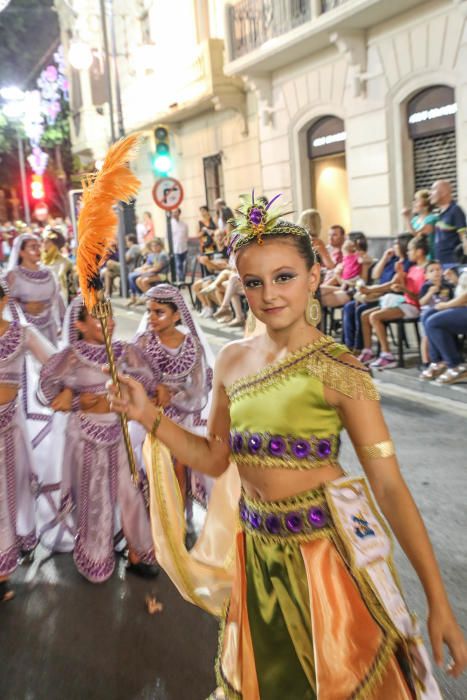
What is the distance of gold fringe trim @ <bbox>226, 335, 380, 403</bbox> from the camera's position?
2135 millimetres

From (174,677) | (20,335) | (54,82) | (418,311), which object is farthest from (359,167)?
(54,82)

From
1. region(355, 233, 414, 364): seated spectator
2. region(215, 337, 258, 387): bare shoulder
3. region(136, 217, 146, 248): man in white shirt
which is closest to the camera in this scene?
region(215, 337, 258, 387): bare shoulder

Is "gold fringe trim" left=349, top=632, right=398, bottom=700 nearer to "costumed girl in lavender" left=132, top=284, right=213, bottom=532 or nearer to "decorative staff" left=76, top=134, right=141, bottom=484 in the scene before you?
"decorative staff" left=76, top=134, right=141, bottom=484

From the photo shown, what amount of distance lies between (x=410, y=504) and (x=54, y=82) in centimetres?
4377

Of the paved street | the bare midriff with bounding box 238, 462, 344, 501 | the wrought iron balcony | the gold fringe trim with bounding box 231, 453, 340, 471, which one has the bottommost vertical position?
the paved street

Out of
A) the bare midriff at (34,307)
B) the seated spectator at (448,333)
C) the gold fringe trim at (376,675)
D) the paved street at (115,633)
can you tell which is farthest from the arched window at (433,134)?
the gold fringe trim at (376,675)

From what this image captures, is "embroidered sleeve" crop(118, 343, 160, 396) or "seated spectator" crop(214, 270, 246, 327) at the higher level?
"seated spectator" crop(214, 270, 246, 327)

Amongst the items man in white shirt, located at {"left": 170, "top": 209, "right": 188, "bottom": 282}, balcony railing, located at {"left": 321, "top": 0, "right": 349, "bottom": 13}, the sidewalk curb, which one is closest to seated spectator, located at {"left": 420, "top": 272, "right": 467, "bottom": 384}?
the sidewalk curb

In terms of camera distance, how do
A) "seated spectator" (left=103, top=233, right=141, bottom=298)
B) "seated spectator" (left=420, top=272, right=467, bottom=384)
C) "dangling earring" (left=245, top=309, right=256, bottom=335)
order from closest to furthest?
"dangling earring" (left=245, top=309, right=256, bottom=335), "seated spectator" (left=420, top=272, right=467, bottom=384), "seated spectator" (left=103, top=233, right=141, bottom=298)

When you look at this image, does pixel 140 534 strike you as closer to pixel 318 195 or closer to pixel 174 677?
pixel 174 677

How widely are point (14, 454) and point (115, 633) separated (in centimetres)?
130

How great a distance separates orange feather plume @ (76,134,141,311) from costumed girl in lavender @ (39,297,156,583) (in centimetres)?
212

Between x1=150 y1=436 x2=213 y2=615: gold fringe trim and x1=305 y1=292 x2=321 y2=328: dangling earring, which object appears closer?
x1=305 y1=292 x2=321 y2=328: dangling earring

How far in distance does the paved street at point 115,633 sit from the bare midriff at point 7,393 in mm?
1050
